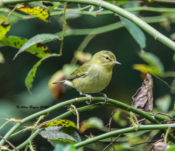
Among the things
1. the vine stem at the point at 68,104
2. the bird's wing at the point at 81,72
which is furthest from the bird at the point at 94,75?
the vine stem at the point at 68,104

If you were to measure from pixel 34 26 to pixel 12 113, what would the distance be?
5.13 feet

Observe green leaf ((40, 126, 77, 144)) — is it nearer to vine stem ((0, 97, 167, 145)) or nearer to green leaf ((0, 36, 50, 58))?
vine stem ((0, 97, 167, 145))

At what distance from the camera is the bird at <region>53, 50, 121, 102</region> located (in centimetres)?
271

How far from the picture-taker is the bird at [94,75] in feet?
8.88

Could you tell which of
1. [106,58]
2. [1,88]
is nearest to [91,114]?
[1,88]

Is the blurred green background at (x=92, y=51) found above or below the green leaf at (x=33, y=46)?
below

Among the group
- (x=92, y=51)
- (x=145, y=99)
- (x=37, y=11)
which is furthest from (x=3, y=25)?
(x=92, y=51)

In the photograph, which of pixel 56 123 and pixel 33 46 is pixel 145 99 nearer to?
pixel 56 123

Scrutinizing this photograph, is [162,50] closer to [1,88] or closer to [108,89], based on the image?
[108,89]

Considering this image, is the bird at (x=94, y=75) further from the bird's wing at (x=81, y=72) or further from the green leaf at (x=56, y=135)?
the green leaf at (x=56, y=135)

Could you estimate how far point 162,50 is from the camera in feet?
17.0

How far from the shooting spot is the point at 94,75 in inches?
109

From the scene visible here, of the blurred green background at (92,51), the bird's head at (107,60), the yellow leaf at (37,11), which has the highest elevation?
the yellow leaf at (37,11)

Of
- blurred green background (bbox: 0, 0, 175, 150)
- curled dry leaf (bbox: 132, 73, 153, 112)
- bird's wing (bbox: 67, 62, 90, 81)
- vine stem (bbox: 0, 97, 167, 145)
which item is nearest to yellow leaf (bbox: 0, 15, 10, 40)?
vine stem (bbox: 0, 97, 167, 145)
